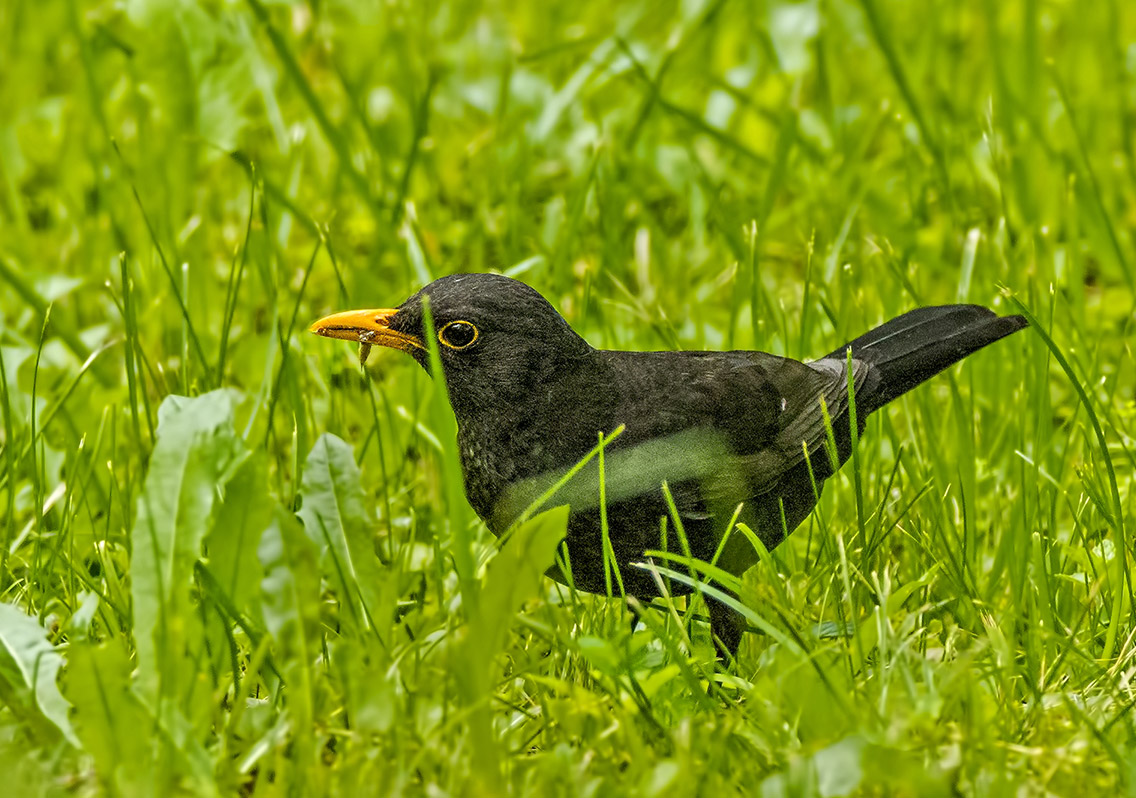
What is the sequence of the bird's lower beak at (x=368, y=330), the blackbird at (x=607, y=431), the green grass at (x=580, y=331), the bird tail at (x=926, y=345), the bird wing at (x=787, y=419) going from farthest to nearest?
the bird tail at (x=926, y=345) → the bird wing at (x=787, y=419) → the bird's lower beak at (x=368, y=330) → the blackbird at (x=607, y=431) → the green grass at (x=580, y=331)

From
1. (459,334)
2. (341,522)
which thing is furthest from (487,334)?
(341,522)

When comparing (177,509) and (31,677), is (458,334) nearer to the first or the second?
(177,509)

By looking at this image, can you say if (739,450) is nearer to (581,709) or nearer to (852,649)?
(852,649)

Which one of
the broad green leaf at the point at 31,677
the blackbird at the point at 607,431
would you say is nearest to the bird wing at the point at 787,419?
the blackbird at the point at 607,431

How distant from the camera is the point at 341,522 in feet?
9.71

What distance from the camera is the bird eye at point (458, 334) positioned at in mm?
3412

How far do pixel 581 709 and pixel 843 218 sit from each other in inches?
132

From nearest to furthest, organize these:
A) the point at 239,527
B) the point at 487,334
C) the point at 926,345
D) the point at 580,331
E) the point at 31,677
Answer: the point at 31,677, the point at 239,527, the point at 487,334, the point at 926,345, the point at 580,331

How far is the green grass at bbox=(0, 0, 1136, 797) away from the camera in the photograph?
2656mm

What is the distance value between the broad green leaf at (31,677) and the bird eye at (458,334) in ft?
3.64

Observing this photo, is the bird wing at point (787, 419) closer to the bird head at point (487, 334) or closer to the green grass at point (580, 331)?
the green grass at point (580, 331)

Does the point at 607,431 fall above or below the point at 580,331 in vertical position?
below

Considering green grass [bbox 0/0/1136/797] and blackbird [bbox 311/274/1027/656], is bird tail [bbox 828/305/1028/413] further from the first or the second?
blackbird [bbox 311/274/1027/656]

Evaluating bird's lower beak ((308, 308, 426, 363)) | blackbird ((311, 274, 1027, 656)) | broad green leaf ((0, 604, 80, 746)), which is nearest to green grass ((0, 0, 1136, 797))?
broad green leaf ((0, 604, 80, 746))
